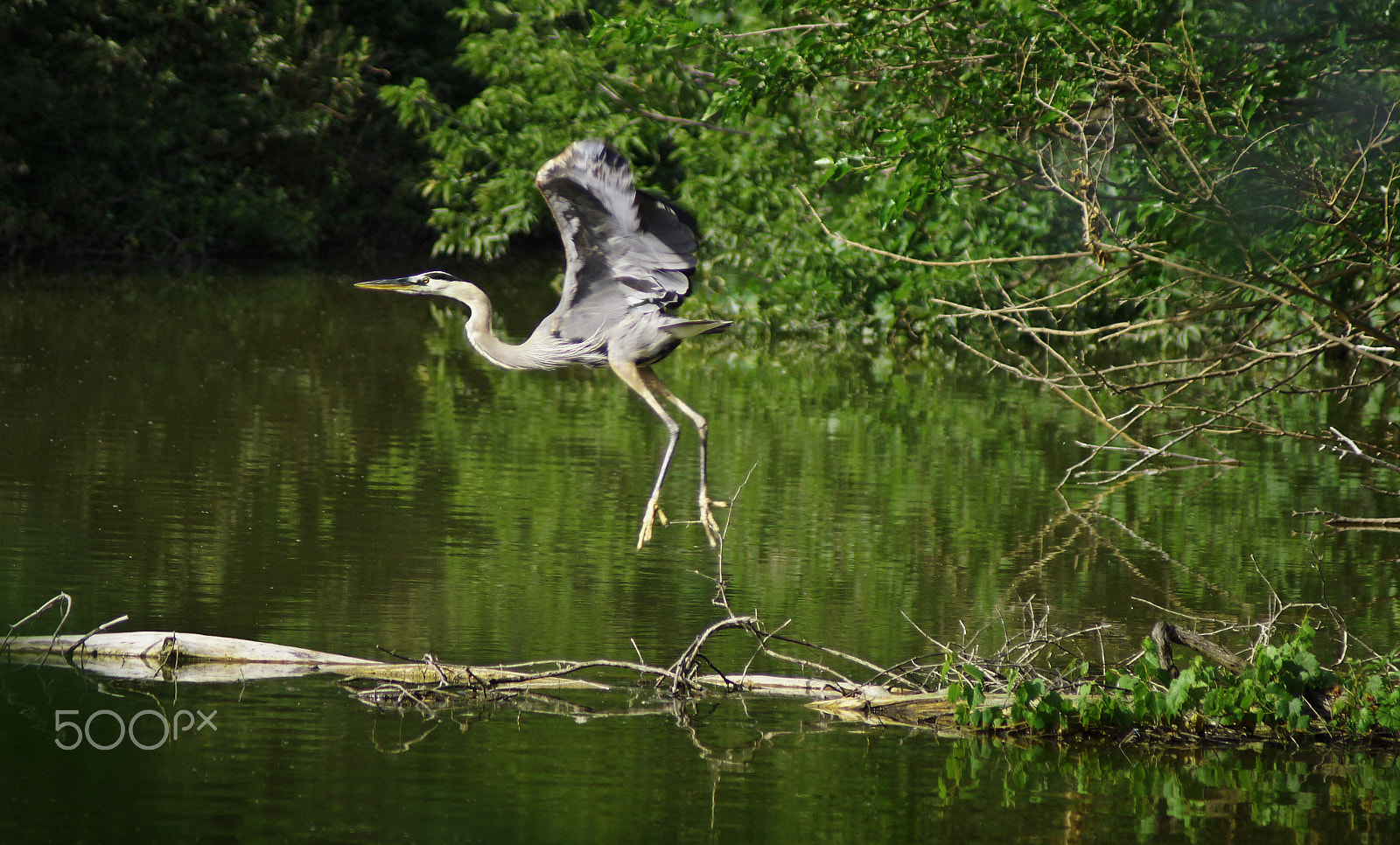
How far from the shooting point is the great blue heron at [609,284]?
646 cm

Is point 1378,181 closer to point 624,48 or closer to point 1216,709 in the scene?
point 1216,709

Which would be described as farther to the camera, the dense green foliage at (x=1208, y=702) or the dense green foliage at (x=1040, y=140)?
the dense green foliage at (x=1040, y=140)

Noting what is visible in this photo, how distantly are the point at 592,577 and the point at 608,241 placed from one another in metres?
2.19

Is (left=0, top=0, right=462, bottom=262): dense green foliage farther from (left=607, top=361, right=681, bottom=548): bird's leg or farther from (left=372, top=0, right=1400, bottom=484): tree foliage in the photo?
(left=607, top=361, right=681, bottom=548): bird's leg

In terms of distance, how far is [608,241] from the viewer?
22.5ft

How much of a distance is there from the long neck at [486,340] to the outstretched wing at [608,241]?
0.86 feet

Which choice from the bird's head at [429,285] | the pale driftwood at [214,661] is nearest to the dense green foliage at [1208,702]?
the pale driftwood at [214,661]

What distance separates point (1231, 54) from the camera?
991 centimetres

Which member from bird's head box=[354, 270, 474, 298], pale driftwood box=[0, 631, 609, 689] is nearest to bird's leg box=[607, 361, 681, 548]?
bird's head box=[354, 270, 474, 298]

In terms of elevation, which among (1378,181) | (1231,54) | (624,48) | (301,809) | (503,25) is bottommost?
(301,809)

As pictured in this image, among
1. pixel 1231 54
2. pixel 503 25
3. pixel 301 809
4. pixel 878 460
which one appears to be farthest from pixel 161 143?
pixel 301 809

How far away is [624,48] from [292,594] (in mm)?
13828

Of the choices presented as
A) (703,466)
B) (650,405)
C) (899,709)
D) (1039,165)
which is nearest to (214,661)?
(650,405)

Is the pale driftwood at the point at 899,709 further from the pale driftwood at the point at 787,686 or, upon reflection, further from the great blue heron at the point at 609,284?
the great blue heron at the point at 609,284
